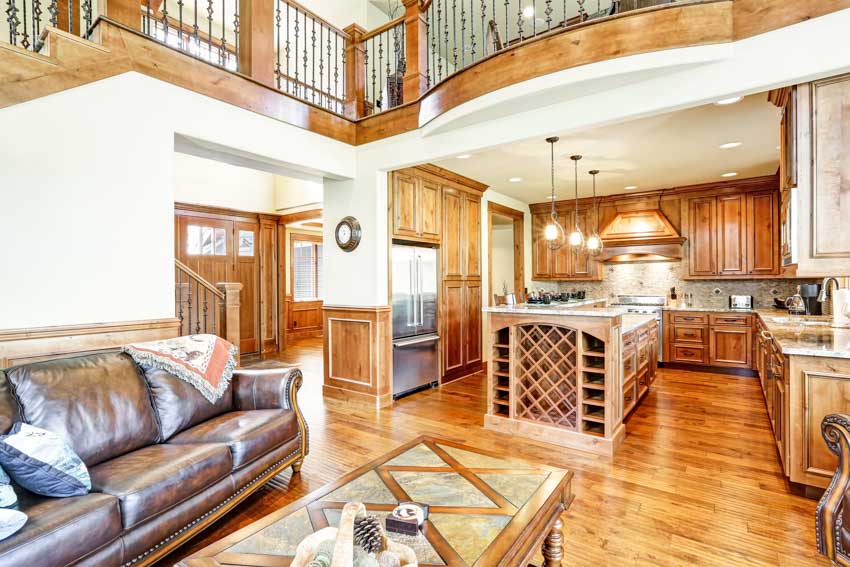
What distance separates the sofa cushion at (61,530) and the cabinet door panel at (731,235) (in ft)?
23.3

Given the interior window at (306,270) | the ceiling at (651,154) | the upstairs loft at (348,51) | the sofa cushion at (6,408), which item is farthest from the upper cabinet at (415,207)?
the interior window at (306,270)

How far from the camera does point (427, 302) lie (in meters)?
5.12

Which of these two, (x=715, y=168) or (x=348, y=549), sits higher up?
(x=715, y=168)

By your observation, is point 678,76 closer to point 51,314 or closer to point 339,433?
point 339,433

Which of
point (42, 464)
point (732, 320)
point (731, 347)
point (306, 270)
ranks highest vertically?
point (306, 270)

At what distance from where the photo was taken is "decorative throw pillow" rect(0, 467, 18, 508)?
149 centimetres

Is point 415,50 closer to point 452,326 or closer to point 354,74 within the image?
point 354,74

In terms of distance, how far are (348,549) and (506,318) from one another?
2803 millimetres

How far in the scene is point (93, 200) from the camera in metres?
2.71

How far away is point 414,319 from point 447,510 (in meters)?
3.38

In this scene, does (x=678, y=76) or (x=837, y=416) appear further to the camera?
(x=678, y=76)

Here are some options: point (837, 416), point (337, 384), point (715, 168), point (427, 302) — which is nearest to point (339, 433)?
point (337, 384)

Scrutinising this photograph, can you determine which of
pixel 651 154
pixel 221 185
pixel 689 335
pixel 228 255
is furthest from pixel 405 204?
pixel 689 335

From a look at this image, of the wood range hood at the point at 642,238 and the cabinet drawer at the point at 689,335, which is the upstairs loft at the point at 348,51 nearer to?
the wood range hood at the point at 642,238
